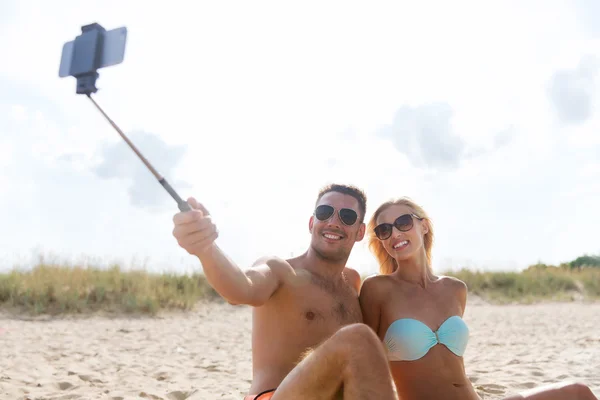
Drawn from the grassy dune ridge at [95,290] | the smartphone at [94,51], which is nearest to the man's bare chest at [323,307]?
the smartphone at [94,51]

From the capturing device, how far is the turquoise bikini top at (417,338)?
9.50 feet

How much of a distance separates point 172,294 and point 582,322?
826 centimetres

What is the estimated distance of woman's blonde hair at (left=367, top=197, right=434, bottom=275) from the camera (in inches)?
133

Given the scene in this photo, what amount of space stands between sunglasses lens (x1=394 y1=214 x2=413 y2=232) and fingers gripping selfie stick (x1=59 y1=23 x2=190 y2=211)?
1.75 m

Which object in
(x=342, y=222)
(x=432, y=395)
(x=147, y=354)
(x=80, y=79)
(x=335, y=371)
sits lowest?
(x=147, y=354)

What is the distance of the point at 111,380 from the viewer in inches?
198

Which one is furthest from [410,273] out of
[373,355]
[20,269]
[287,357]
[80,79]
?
[20,269]

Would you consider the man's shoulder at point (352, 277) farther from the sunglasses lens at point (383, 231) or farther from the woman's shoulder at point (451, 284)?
the woman's shoulder at point (451, 284)

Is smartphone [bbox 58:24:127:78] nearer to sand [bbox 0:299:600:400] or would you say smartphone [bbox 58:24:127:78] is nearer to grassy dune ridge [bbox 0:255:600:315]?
sand [bbox 0:299:600:400]

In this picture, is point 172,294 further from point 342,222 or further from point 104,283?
point 342,222

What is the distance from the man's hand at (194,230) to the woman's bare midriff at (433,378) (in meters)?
1.44

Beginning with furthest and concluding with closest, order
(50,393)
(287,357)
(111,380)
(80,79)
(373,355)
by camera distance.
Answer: (111,380) → (50,393) → (287,357) → (80,79) → (373,355)

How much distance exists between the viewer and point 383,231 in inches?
130

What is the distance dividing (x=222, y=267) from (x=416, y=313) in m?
1.25
